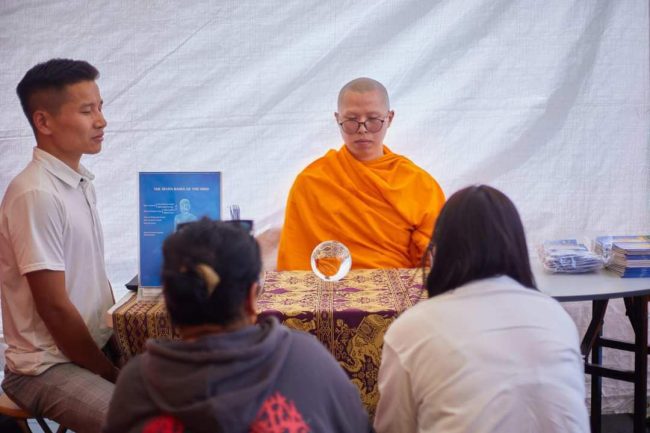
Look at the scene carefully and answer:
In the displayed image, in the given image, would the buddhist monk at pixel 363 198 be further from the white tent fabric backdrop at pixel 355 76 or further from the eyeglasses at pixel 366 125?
the white tent fabric backdrop at pixel 355 76

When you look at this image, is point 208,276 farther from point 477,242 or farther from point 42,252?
point 42,252

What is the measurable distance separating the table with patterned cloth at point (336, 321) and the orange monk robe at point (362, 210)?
74cm

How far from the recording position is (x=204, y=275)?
1140mm

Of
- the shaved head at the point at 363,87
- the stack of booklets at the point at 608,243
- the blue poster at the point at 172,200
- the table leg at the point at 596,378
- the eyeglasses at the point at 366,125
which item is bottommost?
the table leg at the point at 596,378

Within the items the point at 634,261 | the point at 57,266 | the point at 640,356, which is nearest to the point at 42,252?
the point at 57,266

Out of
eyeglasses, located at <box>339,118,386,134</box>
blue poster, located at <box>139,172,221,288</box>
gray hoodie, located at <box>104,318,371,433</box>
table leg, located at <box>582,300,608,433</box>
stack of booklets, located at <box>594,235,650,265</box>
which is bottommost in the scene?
table leg, located at <box>582,300,608,433</box>

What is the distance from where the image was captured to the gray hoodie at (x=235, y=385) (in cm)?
110

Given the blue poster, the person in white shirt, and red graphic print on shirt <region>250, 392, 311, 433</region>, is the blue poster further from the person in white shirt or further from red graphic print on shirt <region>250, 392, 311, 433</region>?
red graphic print on shirt <region>250, 392, 311, 433</region>

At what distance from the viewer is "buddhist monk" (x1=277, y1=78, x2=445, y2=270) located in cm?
284

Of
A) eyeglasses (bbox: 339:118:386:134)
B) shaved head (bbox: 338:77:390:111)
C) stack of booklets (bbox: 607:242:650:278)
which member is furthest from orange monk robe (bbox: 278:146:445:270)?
stack of booklets (bbox: 607:242:650:278)

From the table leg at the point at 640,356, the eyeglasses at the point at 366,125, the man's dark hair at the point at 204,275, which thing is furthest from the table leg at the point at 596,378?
the man's dark hair at the point at 204,275

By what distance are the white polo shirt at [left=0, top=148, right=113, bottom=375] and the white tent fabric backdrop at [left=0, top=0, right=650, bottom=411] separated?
88cm

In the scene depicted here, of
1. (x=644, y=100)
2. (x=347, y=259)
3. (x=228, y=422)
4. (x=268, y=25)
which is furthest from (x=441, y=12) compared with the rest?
(x=228, y=422)

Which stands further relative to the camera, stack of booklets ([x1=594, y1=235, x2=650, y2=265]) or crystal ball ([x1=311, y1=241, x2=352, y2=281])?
stack of booklets ([x1=594, y1=235, x2=650, y2=265])
